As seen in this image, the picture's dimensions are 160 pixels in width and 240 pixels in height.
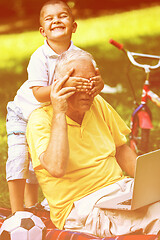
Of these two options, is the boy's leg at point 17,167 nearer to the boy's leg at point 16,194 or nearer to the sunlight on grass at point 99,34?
the boy's leg at point 16,194

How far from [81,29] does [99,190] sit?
11.4 ft

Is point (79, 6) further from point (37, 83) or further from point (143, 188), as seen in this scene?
point (143, 188)

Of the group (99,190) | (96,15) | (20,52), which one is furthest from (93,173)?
(96,15)

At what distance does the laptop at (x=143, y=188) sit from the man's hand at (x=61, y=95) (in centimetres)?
35

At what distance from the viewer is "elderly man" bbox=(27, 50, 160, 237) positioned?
1859 millimetres

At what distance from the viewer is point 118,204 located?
6.34ft

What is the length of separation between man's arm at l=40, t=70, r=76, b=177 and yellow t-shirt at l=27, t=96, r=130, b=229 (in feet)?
0.27

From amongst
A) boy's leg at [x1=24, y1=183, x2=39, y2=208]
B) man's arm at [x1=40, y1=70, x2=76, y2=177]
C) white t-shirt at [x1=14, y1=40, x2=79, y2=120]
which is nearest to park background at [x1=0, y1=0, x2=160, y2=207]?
boy's leg at [x1=24, y1=183, x2=39, y2=208]

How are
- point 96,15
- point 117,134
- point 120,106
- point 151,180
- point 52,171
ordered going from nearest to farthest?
point 52,171, point 151,180, point 117,134, point 120,106, point 96,15

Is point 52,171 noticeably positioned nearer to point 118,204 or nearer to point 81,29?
point 118,204

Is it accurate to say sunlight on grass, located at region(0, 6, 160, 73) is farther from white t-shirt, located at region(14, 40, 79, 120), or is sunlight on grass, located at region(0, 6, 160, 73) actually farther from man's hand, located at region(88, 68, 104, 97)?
man's hand, located at region(88, 68, 104, 97)

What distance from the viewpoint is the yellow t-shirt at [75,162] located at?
1968mm

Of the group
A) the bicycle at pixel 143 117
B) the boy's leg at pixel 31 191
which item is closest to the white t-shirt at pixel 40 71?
the boy's leg at pixel 31 191

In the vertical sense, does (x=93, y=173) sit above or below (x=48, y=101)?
below
